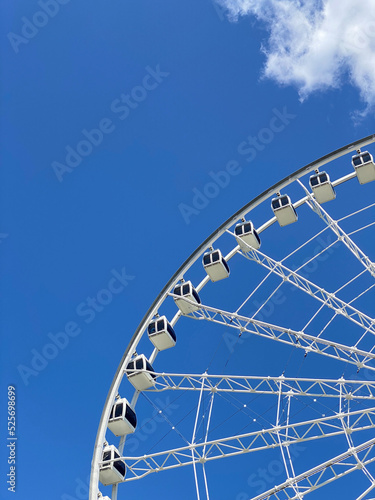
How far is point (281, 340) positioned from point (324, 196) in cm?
687

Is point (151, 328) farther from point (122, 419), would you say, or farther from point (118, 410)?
point (122, 419)

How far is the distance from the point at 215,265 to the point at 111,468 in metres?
8.56

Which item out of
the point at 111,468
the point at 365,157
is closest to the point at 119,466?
the point at 111,468

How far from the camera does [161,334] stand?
22.2m

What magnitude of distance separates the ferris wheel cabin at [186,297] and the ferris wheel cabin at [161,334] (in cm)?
80

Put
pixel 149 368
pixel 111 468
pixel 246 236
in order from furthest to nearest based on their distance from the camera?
1. pixel 246 236
2. pixel 149 368
3. pixel 111 468

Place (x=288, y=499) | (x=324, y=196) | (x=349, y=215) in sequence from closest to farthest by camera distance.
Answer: (x=288, y=499) < (x=349, y=215) < (x=324, y=196)

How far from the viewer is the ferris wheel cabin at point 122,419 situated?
65.7ft

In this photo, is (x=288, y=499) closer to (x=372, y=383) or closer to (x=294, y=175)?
(x=372, y=383)

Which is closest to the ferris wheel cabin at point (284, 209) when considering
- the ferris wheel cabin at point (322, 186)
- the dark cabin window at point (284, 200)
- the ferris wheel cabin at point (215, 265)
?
the dark cabin window at point (284, 200)

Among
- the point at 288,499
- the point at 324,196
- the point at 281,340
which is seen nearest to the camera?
the point at 288,499

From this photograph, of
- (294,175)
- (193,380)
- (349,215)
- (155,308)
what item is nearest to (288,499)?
(193,380)

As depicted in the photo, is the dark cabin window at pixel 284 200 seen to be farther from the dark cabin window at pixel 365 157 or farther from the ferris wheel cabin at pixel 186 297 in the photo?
the ferris wheel cabin at pixel 186 297

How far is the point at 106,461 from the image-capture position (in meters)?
18.6
